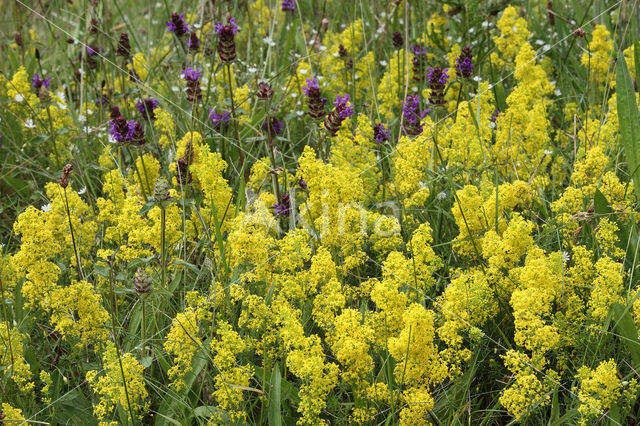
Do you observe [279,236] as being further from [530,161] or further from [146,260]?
[530,161]

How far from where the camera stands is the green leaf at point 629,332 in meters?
2.19

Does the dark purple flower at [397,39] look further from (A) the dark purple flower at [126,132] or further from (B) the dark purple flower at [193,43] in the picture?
(A) the dark purple flower at [126,132]

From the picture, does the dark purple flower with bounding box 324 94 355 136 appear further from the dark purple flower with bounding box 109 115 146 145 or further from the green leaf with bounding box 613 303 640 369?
the green leaf with bounding box 613 303 640 369

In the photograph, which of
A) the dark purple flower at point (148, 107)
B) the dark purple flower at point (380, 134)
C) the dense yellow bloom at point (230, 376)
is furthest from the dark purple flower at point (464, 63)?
the dense yellow bloom at point (230, 376)

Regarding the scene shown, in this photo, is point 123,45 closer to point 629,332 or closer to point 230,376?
point 230,376

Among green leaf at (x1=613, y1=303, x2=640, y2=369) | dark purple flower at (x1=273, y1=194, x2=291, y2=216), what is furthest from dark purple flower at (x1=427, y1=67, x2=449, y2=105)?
green leaf at (x1=613, y1=303, x2=640, y2=369)

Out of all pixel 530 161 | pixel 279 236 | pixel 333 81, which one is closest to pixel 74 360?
pixel 279 236

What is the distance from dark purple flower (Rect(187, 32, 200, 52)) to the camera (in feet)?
14.6

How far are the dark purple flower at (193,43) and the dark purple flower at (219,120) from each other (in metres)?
0.54

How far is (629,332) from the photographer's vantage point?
222cm

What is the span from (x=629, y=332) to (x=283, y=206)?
1.54 m

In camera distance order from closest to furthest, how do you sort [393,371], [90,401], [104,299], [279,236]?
1. [393,371]
2. [90,401]
3. [104,299]
4. [279,236]

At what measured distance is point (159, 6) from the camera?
7.28 metres

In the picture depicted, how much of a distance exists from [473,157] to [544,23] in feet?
10.6
